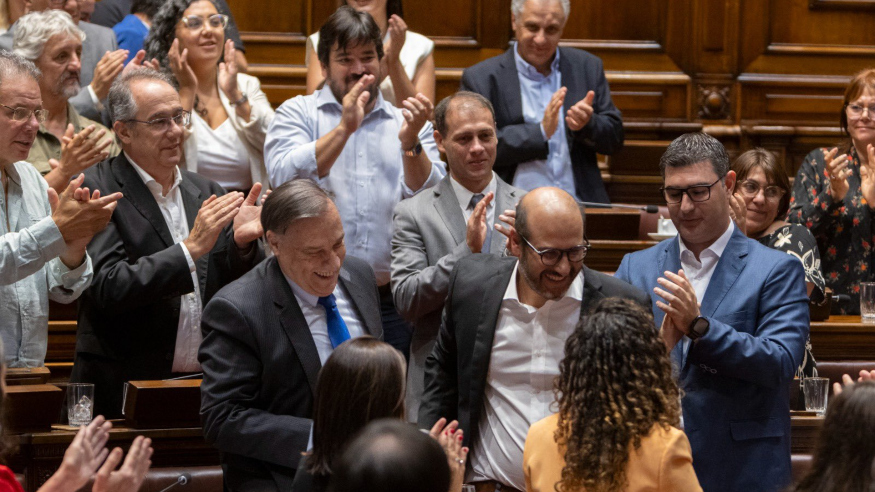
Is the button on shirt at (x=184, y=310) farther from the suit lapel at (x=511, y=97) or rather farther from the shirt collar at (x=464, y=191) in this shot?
the suit lapel at (x=511, y=97)

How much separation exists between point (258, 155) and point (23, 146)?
1.16 meters

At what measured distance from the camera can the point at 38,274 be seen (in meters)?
3.27

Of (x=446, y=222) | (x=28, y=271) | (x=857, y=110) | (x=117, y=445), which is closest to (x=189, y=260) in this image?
(x=28, y=271)

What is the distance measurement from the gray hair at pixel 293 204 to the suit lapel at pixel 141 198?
69 cm

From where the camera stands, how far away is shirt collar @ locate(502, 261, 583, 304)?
9.04ft

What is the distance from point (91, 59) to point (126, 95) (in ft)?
4.48

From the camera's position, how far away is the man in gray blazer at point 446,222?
10.4 feet

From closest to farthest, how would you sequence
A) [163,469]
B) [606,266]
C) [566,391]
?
[566,391] < [163,469] < [606,266]

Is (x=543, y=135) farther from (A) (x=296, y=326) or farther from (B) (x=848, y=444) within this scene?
(B) (x=848, y=444)

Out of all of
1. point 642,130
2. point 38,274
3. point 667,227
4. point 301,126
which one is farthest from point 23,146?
point 642,130

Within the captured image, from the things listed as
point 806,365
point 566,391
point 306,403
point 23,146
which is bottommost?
point 806,365

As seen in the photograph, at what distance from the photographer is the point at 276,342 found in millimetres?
2680

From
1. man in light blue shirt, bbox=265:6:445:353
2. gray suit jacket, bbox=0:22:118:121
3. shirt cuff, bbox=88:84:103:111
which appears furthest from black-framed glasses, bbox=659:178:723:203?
gray suit jacket, bbox=0:22:118:121

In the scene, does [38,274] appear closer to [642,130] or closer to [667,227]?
[667,227]
